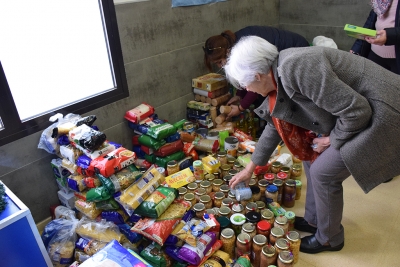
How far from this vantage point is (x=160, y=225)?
1547 millimetres

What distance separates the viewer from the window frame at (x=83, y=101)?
169cm

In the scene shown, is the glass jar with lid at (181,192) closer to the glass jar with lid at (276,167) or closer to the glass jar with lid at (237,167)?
the glass jar with lid at (237,167)

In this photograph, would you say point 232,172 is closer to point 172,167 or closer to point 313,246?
point 172,167

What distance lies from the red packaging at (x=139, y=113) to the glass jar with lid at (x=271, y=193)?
971mm

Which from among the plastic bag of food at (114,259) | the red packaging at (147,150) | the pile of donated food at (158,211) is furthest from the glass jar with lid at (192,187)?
the plastic bag of food at (114,259)

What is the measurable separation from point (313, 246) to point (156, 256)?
2.59 feet

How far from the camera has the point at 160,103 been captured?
2496 mm

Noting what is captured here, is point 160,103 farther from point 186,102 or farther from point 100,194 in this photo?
point 100,194

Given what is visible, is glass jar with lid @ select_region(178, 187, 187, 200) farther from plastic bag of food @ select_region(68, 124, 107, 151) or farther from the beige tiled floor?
the beige tiled floor

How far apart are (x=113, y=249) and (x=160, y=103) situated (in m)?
1.44

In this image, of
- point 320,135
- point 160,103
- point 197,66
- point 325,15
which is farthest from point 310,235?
point 325,15

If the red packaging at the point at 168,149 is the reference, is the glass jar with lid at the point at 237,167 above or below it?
below

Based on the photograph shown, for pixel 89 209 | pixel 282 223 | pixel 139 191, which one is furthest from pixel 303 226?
pixel 89 209

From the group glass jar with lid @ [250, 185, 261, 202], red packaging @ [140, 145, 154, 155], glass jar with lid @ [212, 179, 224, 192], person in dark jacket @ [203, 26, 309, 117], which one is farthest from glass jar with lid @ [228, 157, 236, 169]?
person in dark jacket @ [203, 26, 309, 117]
